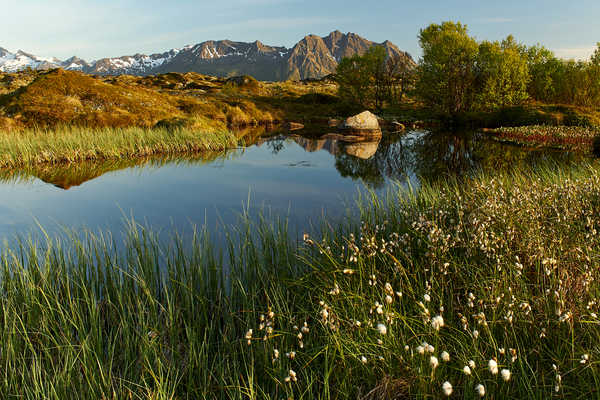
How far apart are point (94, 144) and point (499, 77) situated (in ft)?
135

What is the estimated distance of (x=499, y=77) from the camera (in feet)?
127

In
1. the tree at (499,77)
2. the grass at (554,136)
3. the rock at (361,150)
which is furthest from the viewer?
the tree at (499,77)

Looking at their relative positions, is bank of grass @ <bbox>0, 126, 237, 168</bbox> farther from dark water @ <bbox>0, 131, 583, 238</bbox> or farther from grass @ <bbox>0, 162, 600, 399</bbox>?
grass @ <bbox>0, 162, 600, 399</bbox>

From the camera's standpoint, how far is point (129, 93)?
26719 millimetres

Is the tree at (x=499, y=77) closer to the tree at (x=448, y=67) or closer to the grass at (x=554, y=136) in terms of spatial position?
the tree at (x=448, y=67)

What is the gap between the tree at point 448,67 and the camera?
40.0 meters

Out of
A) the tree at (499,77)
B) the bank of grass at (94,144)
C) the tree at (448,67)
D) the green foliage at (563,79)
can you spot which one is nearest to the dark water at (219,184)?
the bank of grass at (94,144)

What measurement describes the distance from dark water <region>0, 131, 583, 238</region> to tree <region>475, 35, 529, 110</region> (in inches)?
834

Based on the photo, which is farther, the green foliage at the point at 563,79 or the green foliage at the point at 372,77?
the green foliage at the point at 372,77

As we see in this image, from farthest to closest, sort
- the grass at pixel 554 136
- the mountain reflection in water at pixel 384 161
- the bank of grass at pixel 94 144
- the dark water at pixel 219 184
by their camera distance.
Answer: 1. the grass at pixel 554 136
2. the bank of grass at pixel 94 144
3. the mountain reflection in water at pixel 384 161
4. the dark water at pixel 219 184

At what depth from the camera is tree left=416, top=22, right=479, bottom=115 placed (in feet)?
131

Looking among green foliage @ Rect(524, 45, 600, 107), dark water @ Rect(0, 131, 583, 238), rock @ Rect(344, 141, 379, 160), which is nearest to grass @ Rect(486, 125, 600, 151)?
dark water @ Rect(0, 131, 583, 238)

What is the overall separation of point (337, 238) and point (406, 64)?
181 ft

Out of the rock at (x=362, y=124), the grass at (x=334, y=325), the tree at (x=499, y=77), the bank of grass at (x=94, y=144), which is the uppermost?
the tree at (x=499, y=77)
